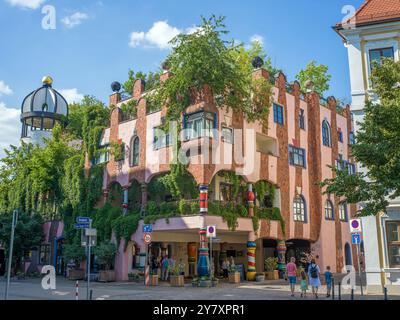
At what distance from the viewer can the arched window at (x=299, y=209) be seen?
111 feet

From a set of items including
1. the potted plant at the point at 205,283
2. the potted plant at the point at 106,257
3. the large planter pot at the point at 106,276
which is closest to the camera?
the potted plant at the point at 205,283

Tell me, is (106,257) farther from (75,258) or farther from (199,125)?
(199,125)

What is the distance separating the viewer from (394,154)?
48.2 ft

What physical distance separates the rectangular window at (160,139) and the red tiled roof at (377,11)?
42.9ft

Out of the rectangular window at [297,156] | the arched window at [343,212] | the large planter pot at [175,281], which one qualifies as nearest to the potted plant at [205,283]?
the large planter pot at [175,281]

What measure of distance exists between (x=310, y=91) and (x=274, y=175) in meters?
9.34

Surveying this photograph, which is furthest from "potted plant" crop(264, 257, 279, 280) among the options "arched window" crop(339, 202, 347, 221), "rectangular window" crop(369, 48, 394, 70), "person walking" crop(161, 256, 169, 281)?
"rectangular window" crop(369, 48, 394, 70)

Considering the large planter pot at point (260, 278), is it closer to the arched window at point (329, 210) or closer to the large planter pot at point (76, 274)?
the arched window at point (329, 210)

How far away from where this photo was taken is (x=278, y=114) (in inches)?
1326

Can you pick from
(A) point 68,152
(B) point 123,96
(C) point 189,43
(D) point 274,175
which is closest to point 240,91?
(C) point 189,43

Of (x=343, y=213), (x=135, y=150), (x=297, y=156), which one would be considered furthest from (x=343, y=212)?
(x=135, y=150)

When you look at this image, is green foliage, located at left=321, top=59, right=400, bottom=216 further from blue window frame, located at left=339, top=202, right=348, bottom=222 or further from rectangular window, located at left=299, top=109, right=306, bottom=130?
blue window frame, located at left=339, top=202, right=348, bottom=222

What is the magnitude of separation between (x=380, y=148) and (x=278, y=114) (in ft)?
62.2

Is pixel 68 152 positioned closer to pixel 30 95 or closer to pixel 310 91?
pixel 30 95
